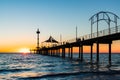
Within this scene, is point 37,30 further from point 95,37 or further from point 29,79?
point 29,79

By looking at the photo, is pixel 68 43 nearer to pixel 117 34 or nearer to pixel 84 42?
pixel 84 42

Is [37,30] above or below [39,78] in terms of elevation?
above

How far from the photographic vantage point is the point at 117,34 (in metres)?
37.6

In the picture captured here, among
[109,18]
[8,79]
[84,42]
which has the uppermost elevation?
[109,18]

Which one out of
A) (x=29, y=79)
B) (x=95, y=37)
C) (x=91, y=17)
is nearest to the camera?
(x=29, y=79)

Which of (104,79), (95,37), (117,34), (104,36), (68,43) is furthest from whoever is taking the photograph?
(68,43)

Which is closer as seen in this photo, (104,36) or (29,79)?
(29,79)

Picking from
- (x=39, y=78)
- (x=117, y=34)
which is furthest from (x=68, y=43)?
(x=39, y=78)

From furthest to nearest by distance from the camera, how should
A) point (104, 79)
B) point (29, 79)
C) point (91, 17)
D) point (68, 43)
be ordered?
1. point (68, 43)
2. point (91, 17)
3. point (29, 79)
4. point (104, 79)

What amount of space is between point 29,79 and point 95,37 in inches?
804

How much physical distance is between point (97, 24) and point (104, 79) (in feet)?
79.6

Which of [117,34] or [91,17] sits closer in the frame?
[117,34]

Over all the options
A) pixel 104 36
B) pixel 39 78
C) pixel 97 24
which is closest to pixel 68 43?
pixel 97 24

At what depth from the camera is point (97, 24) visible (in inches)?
1933
